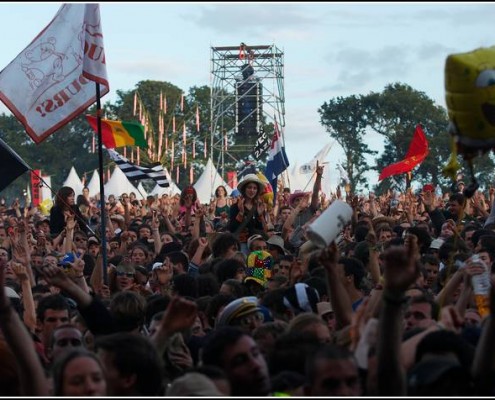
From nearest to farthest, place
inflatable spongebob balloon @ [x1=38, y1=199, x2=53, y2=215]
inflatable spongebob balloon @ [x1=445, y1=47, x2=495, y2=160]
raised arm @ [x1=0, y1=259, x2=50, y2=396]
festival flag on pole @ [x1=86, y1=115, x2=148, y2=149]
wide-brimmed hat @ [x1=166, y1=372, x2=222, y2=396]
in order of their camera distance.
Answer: wide-brimmed hat @ [x1=166, y1=372, x2=222, y2=396] < raised arm @ [x1=0, y1=259, x2=50, y2=396] < inflatable spongebob balloon @ [x1=445, y1=47, x2=495, y2=160] < festival flag on pole @ [x1=86, y1=115, x2=148, y2=149] < inflatable spongebob balloon @ [x1=38, y1=199, x2=53, y2=215]

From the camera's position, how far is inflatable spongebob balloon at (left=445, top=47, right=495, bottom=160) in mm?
8930

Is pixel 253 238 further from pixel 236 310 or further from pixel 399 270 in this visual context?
pixel 399 270

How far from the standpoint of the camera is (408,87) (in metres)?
79.6

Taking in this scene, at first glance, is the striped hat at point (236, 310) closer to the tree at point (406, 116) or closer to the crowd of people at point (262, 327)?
the crowd of people at point (262, 327)

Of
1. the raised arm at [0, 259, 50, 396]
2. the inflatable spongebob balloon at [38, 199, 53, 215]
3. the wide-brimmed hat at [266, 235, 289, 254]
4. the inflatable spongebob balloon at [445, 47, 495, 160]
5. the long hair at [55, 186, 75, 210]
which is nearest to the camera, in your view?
the raised arm at [0, 259, 50, 396]

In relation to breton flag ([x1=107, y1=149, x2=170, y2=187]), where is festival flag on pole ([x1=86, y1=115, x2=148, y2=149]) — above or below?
above

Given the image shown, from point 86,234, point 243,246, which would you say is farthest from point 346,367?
point 86,234

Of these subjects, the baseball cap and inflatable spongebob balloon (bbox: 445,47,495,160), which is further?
the baseball cap

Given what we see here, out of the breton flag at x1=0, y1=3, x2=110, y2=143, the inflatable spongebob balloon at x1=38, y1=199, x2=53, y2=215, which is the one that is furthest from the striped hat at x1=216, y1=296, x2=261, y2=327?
the inflatable spongebob balloon at x1=38, y1=199, x2=53, y2=215

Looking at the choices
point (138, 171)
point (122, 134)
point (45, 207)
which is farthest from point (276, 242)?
point (45, 207)

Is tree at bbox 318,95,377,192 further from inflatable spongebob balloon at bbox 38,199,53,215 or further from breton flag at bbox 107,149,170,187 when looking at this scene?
breton flag at bbox 107,149,170,187

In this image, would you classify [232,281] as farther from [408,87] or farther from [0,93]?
[408,87]

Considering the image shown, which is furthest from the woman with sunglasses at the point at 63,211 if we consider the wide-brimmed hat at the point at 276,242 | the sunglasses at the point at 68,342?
the sunglasses at the point at 68,342

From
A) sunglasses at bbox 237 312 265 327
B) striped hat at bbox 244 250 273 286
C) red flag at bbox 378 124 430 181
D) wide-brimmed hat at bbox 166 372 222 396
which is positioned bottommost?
wide-brimmed hat at bbox 166 372 222 396
